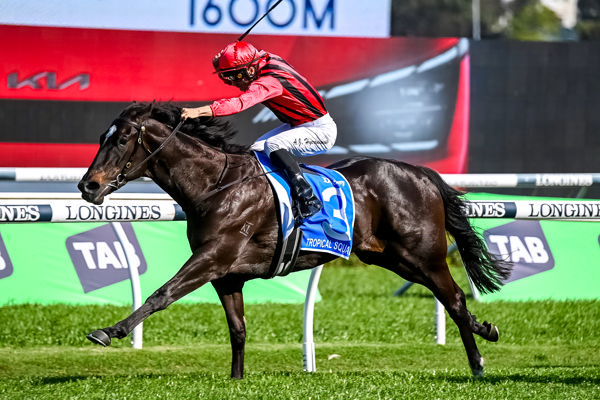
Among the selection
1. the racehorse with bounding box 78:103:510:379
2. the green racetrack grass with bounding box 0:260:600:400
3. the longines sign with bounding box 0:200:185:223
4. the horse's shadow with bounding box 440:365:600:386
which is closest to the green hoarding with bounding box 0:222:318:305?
the green racetrack grass with bounding box 0:260:600:400

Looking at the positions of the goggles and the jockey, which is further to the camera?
the goggles

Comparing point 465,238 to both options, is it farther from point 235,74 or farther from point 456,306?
point 235,74

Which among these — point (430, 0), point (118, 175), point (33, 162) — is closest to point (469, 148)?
point (33, 162)

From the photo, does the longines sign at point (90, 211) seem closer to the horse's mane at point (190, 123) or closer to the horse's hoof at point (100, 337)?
the horse's mane at point (190, 123)

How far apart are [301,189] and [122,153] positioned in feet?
3.27

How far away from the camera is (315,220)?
5574mm

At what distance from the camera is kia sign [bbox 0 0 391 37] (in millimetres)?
9664

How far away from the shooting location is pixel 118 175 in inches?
206

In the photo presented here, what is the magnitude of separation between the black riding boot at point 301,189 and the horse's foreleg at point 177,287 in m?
0.57

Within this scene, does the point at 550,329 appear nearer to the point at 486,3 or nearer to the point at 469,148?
the point at 469,148

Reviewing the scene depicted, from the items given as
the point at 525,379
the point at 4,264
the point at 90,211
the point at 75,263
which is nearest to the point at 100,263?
the point at 75,263

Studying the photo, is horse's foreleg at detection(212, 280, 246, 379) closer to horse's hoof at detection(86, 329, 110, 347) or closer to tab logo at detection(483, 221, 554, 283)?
horse's hoof at detection(86, 329, 110, 347)

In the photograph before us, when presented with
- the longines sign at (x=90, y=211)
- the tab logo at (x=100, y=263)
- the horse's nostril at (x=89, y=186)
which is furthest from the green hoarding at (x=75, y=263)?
the horse's nostril at (x=89, y=186)

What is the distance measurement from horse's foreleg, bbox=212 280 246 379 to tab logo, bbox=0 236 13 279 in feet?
8.52
